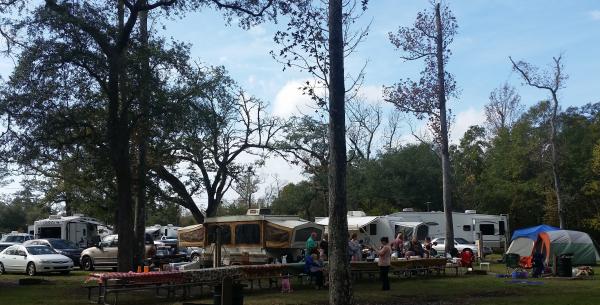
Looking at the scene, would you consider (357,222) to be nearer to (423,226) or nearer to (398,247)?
(423,226)

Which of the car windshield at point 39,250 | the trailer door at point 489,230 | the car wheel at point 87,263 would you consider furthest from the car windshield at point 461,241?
the car windshield at point 39,250

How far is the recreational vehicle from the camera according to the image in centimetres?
2231

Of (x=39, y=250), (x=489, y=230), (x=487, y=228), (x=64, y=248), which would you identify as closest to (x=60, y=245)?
(x=64, y=248)

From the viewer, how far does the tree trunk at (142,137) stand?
59.9 feet

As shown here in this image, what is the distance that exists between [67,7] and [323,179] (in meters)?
32.0

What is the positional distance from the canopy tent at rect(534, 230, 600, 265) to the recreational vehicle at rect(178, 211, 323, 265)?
9178mm

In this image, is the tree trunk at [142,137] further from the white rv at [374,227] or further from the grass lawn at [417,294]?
the white rv at [374,227]

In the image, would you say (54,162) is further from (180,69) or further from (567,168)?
(567,168)

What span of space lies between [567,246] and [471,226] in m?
12.9

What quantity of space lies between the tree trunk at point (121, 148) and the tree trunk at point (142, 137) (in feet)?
1.94

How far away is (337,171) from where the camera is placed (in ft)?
36.8

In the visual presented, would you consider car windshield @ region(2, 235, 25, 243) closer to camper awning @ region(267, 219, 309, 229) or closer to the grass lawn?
the grass lawn

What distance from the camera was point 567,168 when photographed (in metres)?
47.5

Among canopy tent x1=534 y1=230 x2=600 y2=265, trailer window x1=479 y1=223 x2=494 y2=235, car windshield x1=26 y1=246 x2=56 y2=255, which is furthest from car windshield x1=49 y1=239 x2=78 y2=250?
trailer window x1=479 y1=223 x2=494 y2=235
